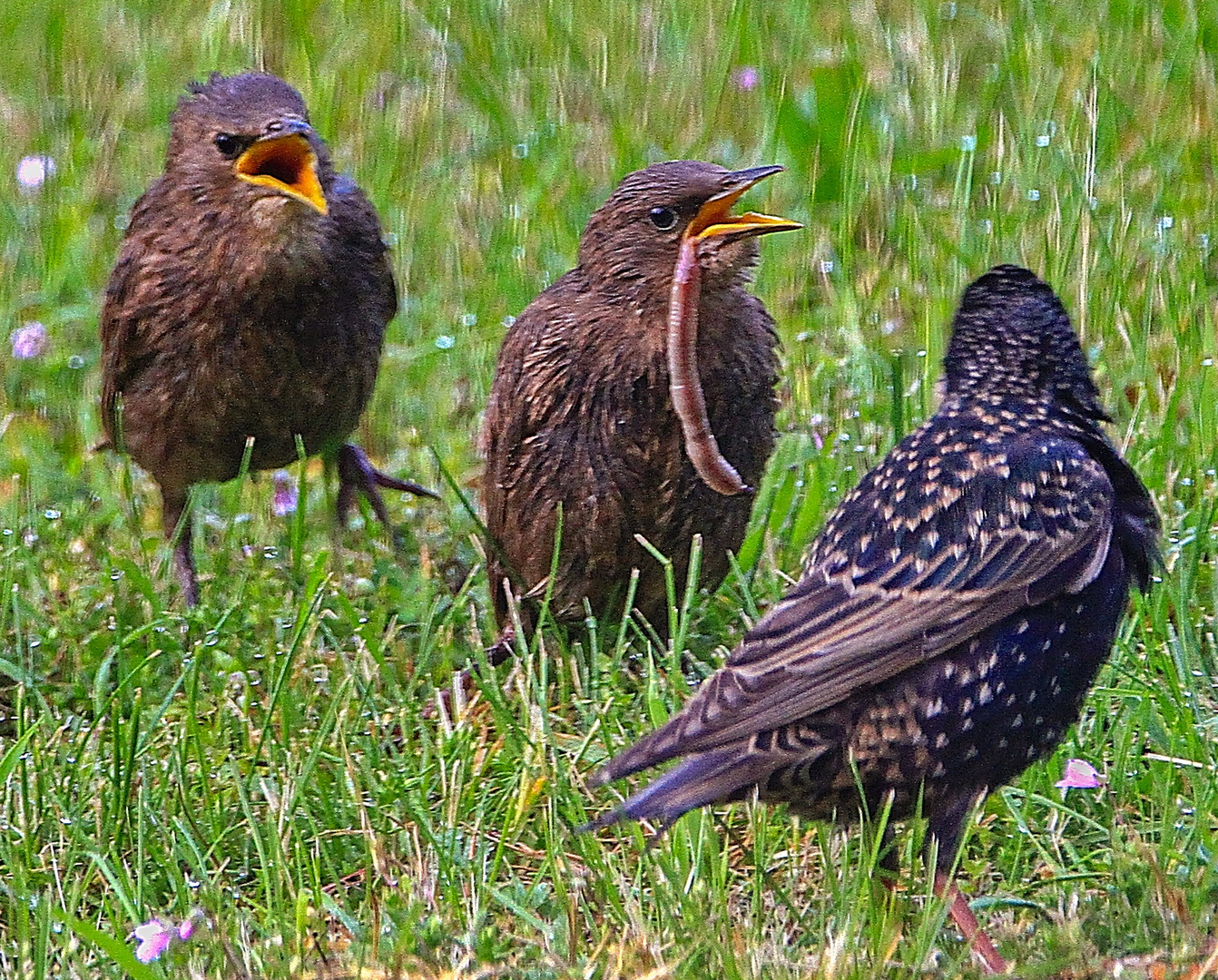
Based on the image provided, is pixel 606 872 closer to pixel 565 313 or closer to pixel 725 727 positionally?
pixel 725 727

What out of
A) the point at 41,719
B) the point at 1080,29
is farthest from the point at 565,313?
the point at 1080,29

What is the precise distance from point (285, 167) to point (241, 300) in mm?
420

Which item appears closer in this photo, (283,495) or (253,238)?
(253,238)

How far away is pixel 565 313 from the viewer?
16.5ft

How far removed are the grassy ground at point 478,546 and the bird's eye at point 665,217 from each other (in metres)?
0.72

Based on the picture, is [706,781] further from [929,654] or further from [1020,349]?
[1020,349]

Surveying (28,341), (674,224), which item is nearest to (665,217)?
(674,224)

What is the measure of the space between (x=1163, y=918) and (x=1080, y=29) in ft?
15.7

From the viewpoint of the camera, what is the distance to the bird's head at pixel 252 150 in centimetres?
544

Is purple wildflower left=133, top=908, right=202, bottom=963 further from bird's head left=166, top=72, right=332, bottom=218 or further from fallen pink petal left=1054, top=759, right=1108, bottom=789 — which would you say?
bird's head left=166, top=72, right=332, bottom=218

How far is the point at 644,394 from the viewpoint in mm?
4867

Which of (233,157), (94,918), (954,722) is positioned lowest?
(94,918)

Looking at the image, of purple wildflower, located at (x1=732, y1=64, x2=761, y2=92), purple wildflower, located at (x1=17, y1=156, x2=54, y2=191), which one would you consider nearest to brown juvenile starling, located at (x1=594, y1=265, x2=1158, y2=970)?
purple wildflower, located at (x1=732, y1=64, x2=761, y2=92)

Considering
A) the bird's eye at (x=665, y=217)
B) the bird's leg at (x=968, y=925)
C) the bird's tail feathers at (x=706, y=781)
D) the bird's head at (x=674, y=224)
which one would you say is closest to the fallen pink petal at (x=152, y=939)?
the bird's tail feathers at (x=706, y=781)
